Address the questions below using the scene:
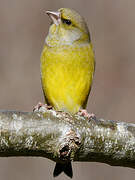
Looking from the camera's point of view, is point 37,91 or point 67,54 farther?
point 37,91

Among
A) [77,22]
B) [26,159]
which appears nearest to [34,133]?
[77,22]

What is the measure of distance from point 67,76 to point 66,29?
0.53 metres

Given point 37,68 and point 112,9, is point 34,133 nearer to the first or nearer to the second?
point 37,68

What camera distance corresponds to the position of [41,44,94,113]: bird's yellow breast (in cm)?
511

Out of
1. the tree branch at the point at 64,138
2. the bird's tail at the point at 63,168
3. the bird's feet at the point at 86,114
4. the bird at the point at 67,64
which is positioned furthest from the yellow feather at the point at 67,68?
the tree branch at the point at 64,138

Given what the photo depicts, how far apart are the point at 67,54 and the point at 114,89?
3.21 m

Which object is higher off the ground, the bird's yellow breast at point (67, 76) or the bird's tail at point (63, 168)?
the bird's yellow breast at point (67, 76)

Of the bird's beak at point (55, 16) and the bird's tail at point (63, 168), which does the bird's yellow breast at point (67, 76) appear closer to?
the bird's beak at point (55, 16)

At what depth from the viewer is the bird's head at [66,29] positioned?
5270 mm

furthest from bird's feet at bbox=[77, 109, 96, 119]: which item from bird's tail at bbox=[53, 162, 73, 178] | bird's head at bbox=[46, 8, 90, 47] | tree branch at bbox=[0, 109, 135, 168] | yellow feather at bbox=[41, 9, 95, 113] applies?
bird's head at bbox=[46, 8, 90, 47]

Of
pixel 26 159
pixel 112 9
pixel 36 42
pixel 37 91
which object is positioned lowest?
A: pixel 26 159

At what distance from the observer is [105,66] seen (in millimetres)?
8539

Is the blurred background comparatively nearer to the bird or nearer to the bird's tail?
the bird

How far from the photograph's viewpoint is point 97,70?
8.51 metres
